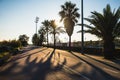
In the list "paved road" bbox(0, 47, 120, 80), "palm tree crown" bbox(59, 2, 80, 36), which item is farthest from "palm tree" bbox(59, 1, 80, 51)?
"paved road" bbox(0, 47, 120, 80)

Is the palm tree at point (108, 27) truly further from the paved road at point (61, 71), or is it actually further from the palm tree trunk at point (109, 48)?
the paved road at point (61, 71)

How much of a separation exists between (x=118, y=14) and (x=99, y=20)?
2361 mm

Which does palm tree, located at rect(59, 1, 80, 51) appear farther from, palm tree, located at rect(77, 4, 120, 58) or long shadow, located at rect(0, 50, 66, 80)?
long shadow, located at rect(0, 50, 66, 80)

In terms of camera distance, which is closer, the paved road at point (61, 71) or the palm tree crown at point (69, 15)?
the paved road at point (61, 71)

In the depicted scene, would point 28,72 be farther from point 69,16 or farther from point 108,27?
point 69,16

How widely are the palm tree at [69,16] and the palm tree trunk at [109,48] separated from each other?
2584 cm

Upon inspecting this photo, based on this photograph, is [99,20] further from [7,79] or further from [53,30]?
[53,30]

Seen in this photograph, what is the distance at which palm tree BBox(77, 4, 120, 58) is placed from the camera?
2591cm

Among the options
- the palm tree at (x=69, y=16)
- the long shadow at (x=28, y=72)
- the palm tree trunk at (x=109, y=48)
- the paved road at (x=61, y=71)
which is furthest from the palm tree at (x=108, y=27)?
the palm tree at (x=69, y=16)

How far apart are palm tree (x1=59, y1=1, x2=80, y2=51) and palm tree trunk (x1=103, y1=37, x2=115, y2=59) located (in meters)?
25.8

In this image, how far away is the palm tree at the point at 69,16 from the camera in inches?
2039

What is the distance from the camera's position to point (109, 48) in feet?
84.6

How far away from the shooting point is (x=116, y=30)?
87.0ft

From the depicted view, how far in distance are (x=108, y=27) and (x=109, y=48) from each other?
8.26 ft
